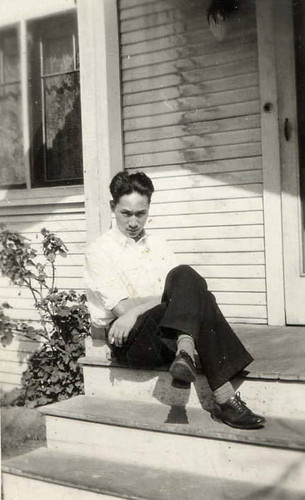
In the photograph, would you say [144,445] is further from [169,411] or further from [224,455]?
[224,455]

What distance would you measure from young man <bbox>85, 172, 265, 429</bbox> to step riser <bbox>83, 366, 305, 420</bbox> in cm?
8

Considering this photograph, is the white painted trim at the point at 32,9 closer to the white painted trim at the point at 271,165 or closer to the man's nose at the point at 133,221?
the white painted trim at the point at 271,165

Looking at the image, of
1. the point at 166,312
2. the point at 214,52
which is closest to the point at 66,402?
the point at 166,312

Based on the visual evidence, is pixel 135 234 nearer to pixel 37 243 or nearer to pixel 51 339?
pixel 51 339

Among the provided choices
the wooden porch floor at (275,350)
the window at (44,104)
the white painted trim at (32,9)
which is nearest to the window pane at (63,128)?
the window at (44,104)

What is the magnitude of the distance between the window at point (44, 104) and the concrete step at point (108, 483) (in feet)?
7.71

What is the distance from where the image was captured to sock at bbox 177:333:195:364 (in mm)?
2154

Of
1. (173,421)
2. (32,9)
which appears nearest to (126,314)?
(173,421)

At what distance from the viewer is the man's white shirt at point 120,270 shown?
257cm

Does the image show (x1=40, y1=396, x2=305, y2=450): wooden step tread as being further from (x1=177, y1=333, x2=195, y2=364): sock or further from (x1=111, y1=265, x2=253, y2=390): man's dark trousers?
(x1=177, y1=333, x2=195, y2=364): sock

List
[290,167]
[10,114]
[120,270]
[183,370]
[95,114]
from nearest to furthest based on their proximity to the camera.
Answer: [183,370], [120,270], [95,114], [290,167], [10,114]

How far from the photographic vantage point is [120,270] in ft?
8.73

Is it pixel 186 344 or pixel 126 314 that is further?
pixel 126 314

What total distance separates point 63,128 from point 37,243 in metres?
0.92
